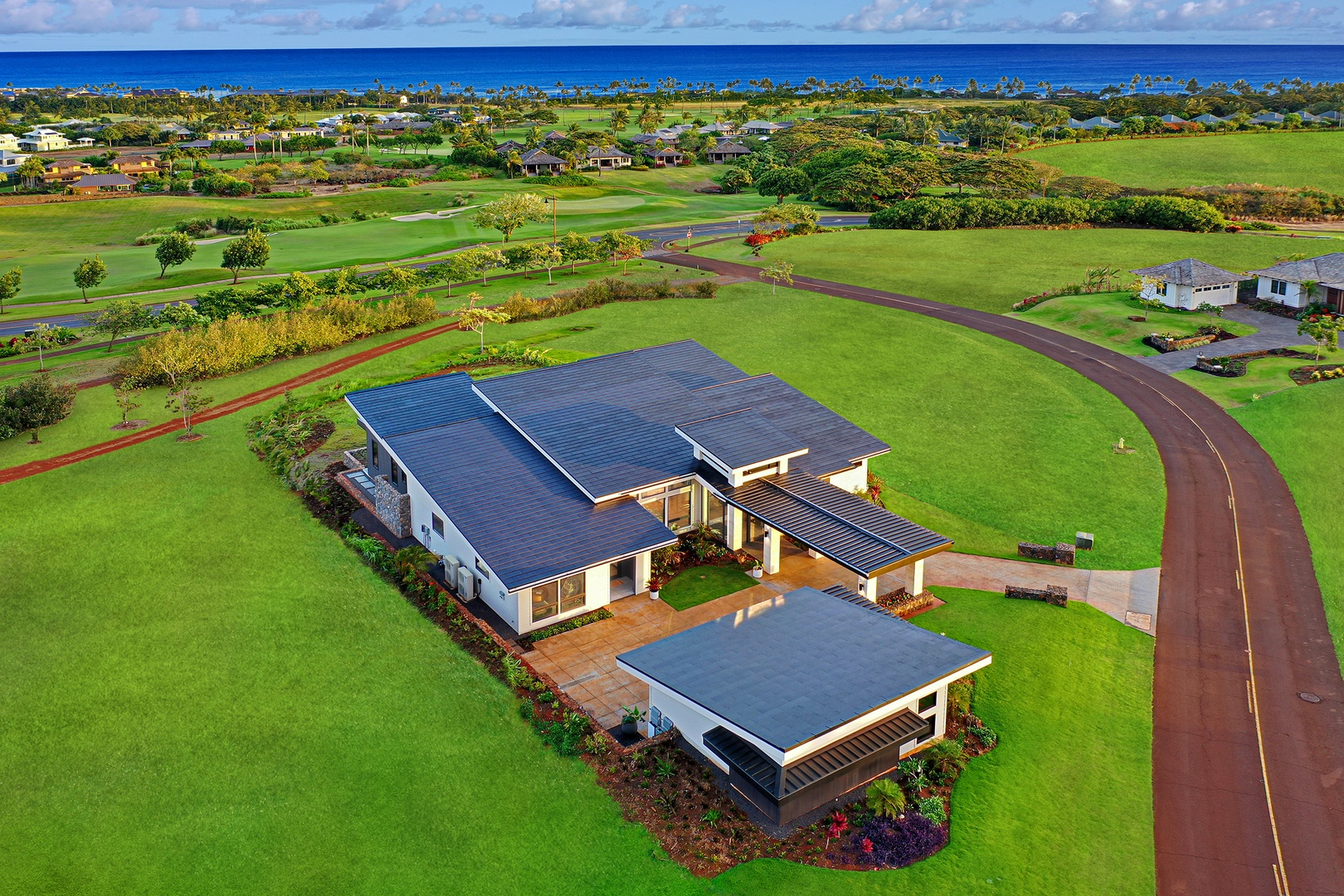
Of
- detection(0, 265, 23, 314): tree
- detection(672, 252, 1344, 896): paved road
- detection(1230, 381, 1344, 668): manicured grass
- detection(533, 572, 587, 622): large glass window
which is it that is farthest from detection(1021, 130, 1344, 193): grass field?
detection(0, 265, 23, 314): tree

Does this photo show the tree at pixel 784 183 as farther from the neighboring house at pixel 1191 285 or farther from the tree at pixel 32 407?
the tree at pixel 32 407

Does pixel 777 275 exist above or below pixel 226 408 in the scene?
above

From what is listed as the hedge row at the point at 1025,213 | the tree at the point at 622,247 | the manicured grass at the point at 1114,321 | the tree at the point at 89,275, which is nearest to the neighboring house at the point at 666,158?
the hedge row at the point at 1025,213

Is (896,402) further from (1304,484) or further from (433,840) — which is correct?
(433,840)

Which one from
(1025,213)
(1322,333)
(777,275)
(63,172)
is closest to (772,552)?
(1322,333)

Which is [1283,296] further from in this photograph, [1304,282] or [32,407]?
[32,407]

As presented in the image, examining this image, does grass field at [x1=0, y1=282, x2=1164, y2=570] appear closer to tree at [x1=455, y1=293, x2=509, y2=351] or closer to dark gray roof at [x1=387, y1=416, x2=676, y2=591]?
tree at [x1=455, y1=293, x2=509, y2=351]
